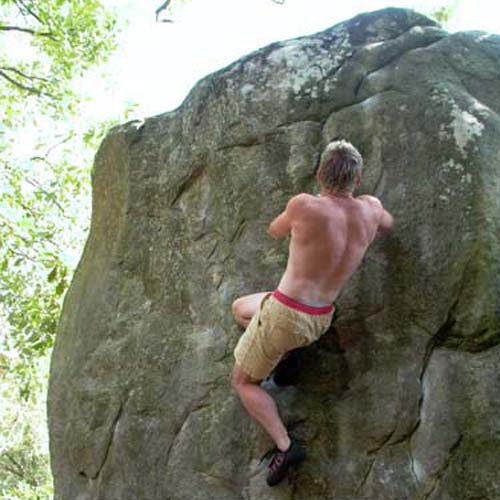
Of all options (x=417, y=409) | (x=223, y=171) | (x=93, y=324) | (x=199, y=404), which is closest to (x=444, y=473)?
(x=417, y=409)

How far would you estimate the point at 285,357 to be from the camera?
4305mm

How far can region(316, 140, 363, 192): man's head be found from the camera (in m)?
3.82

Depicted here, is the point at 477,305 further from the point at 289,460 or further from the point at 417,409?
the point at 289,460

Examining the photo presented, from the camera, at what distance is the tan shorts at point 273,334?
3.84 meters

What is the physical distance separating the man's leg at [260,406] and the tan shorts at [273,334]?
0.30ft

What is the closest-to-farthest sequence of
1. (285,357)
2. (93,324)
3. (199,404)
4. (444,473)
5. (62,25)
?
(444,473)
(285,357)
(199,404)
(93,324)
(62,25)

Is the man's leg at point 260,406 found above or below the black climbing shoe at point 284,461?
above

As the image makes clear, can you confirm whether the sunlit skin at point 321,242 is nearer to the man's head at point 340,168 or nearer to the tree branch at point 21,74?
the man's head at point 340,168

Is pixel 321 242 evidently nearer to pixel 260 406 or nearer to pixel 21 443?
pixel 260 406

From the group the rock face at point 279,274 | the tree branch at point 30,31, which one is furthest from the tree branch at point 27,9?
the rock face at point 279,274

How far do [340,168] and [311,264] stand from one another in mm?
593

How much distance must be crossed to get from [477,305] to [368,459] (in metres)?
1.19

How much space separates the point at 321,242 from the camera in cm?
378

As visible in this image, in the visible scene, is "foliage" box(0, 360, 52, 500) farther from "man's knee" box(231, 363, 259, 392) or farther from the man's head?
the man's head
